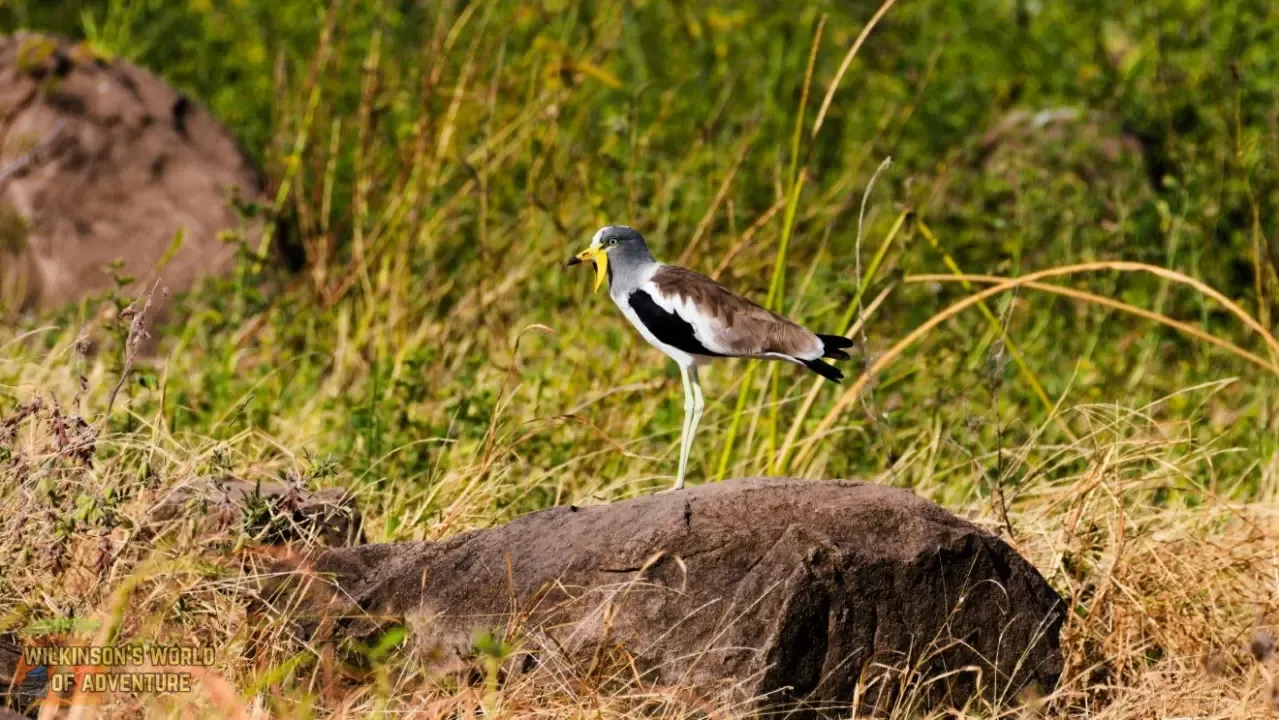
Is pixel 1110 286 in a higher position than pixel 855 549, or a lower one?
lower

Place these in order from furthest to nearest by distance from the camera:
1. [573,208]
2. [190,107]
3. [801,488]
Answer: [190,107] → [573,208] → [801,488]

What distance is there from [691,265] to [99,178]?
279 centimetres

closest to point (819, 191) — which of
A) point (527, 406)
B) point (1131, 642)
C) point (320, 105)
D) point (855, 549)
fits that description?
point (320, 105)

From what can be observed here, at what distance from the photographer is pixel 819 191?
26.7 ft

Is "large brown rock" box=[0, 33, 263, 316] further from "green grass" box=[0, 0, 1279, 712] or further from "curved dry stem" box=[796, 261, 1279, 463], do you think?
"curved dry stem" box=[796, 261, 1279, 463]

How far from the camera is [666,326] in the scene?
3918 mm

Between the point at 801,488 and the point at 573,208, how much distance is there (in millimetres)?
3375

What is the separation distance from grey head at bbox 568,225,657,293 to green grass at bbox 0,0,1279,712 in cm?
28

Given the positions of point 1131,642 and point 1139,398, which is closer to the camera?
point 1131,642

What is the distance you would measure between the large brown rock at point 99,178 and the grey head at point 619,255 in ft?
10.3

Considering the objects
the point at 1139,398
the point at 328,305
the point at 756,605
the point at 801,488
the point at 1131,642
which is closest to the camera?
the point at 756,605

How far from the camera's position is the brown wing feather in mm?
3906

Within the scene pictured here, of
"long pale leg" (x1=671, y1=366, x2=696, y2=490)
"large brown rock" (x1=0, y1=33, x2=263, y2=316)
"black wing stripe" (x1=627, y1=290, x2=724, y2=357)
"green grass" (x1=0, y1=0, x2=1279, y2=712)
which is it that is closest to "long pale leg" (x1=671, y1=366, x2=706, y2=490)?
"long pale leg" (x1=671, y1=366, x2=696, y2=490)

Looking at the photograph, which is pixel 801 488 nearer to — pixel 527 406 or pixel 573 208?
pixel 527 406
